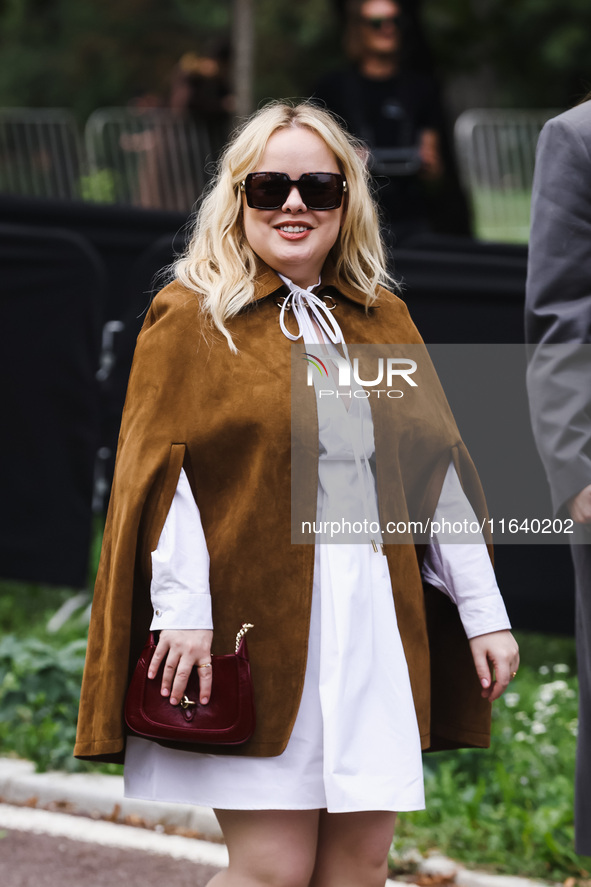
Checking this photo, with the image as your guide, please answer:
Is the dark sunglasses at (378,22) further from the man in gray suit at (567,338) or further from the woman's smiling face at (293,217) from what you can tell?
the woman's smiling face at (293,217)

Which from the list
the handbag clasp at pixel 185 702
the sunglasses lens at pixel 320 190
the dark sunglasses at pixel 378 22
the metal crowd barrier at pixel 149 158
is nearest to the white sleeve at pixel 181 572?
the handbag clasp at pixel 185 702

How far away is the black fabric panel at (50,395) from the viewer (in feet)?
19.2

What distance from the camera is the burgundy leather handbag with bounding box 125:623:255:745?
2559mm

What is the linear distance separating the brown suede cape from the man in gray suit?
0.48 m

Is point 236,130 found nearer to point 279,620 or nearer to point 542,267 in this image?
point 542,267

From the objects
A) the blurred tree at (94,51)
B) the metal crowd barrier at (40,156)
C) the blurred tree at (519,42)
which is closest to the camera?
the metal crowd barrier at (40,156)

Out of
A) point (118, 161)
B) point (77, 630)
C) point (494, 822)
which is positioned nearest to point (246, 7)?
point (118, 161)

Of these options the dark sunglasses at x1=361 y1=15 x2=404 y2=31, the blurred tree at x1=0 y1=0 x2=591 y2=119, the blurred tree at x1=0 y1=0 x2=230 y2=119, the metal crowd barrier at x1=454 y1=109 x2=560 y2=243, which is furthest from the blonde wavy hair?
the blurred tree at x1=0 y1=0 x2=230 y2=119

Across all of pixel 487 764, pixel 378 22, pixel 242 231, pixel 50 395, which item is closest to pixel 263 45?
pixel 378 22

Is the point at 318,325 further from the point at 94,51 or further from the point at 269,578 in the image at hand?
the point at 94,51

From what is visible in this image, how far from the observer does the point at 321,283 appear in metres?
2.85

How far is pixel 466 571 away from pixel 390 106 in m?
6.81

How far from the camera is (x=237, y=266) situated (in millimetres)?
2748

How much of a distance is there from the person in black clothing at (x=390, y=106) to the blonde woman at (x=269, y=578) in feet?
19.8
